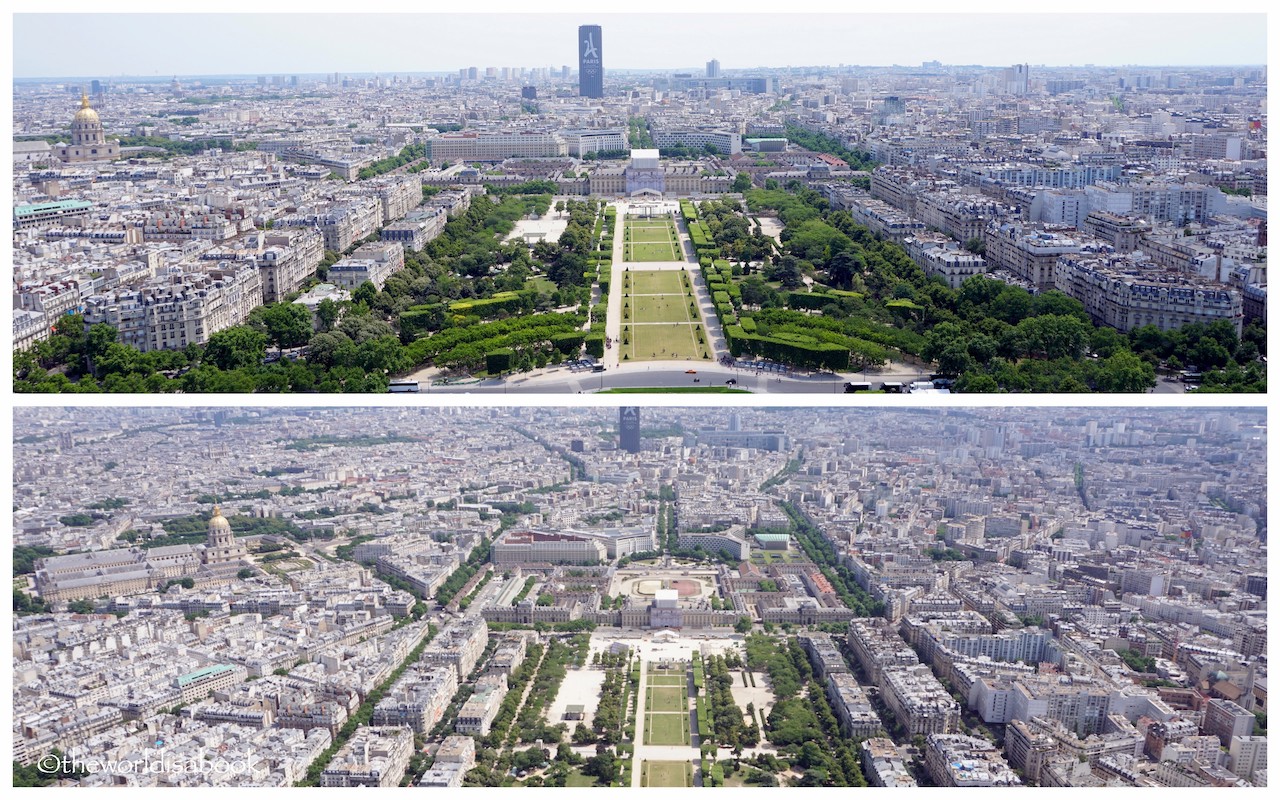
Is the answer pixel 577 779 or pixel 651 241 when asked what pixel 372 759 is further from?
pixel 651 241

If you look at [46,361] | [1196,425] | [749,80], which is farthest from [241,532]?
[749,80]

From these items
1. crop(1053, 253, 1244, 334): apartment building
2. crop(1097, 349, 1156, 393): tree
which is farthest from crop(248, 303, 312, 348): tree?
crop(1053, 253, 1244, 334): apartment building

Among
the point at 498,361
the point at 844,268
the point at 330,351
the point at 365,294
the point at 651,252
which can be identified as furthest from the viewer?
the point at 651,252

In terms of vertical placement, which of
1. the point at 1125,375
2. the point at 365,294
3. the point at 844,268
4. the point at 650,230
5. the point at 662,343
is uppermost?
the point at 650,230

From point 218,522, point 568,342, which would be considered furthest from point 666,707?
point 218,522

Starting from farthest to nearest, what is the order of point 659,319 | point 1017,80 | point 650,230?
point 1017,80 → point 650,230 → point 659,319

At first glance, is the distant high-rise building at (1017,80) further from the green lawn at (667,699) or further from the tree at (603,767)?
the tree at (603,767)

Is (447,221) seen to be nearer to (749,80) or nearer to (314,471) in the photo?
(314,471)

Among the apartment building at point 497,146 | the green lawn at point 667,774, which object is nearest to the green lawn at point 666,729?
the green lawn at point 667,774

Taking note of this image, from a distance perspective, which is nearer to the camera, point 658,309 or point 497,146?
point 658,309

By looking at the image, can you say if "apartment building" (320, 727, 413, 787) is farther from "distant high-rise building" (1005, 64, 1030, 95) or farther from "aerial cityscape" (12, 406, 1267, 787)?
"distant high-rise building" (1005, 64, 1030, 95)
